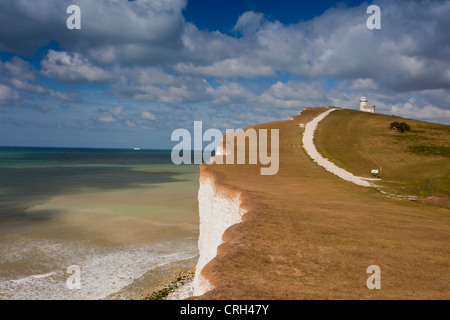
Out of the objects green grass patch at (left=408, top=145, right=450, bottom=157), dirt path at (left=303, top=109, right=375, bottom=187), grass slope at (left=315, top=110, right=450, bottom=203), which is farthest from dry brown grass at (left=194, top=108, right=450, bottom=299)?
green grass patch at (left=408, top=145, right=450, bottom=157)

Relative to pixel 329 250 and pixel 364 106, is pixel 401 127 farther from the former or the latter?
pixel 329 250

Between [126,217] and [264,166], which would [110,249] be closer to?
[126,217]

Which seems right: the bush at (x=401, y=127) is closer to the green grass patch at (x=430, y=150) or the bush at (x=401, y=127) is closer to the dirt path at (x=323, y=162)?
the green grass patch at (x=430, y=150)

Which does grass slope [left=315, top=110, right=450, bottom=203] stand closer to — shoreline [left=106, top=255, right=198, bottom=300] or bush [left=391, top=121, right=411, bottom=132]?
bush [left=391, top=121, right=411, bottom=132]

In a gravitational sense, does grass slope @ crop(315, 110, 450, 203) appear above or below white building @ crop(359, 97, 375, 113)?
below

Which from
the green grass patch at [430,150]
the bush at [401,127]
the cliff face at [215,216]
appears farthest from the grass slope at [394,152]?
the cliff face at [215,216]

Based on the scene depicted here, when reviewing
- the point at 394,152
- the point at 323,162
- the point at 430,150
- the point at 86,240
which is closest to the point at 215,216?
the point at 86,240

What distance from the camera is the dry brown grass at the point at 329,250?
20.8 feet

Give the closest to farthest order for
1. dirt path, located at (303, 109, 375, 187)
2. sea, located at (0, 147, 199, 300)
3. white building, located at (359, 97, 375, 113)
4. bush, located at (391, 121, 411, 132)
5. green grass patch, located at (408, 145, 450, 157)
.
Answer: sea, located at (0, 147, 199, 300), dirt path, located at (303, 109, 375, 187), green grass patch, located at (408, 145, 450, 157), bush, located at (391, 121, 411, 132), white building, located at (359, 97, 375, 113)

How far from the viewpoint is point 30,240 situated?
79.2ft

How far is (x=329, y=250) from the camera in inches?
340

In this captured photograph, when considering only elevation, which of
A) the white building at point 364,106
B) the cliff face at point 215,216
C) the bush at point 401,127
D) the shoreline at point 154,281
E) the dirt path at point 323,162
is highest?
the white building at point 364,106

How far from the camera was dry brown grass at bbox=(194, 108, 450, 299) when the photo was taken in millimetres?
6344
